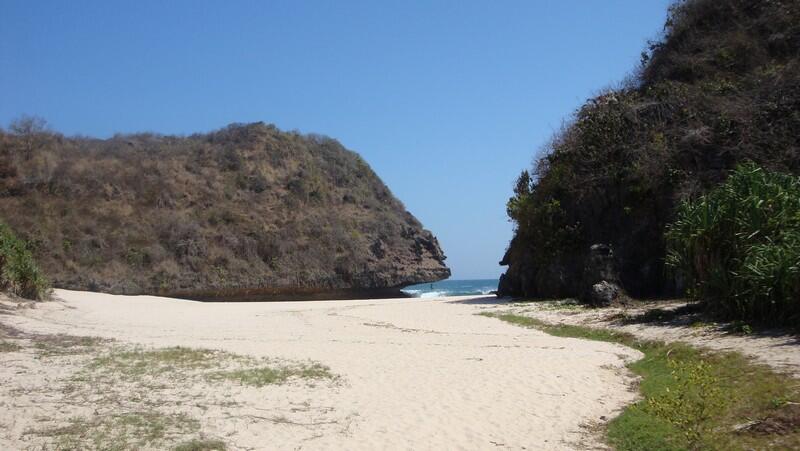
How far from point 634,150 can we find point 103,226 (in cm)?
4804

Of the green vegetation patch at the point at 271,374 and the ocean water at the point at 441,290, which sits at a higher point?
the ocean water at the point at 441,290

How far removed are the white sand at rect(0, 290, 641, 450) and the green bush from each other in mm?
2450

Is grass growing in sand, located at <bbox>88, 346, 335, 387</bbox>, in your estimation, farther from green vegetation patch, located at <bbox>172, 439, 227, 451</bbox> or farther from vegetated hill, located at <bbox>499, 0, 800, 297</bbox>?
vegetated hill, located at <bbox>499, 0, 800, 297</bbox>

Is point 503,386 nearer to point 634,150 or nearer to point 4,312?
point 4,312

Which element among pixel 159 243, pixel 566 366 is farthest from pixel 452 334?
pixel 159 243

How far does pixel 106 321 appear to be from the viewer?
19.1 m

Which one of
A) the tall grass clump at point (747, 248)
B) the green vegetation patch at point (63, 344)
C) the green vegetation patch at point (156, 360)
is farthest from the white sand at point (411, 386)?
the tall grass clump at point (747, 248)

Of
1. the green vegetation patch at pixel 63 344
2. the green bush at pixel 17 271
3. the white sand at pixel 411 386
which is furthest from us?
the green bush at pixel 17 271

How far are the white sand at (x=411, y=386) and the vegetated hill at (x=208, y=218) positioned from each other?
25.6m

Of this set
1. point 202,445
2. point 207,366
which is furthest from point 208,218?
point 202,445

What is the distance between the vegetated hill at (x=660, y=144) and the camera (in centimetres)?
2059

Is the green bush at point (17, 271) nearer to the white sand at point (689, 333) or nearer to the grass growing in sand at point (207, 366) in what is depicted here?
the grass growing in sand at point (207, 366)

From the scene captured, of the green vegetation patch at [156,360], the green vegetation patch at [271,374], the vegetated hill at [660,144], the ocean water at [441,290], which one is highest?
the vegetated hill at [660,144]

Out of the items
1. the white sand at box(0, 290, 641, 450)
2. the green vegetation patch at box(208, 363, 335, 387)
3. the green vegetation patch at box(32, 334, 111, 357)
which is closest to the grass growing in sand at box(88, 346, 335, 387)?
the green vegetation patch at box(208, 363, 335, 387)
